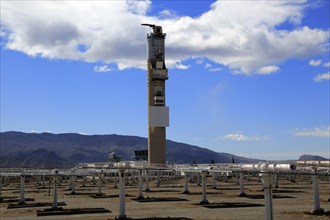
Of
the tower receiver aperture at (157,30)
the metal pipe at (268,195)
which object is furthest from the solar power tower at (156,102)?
the metal pipe at (268,195)

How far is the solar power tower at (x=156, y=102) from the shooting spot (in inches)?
4739

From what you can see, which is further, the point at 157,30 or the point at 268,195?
the point at 157,30

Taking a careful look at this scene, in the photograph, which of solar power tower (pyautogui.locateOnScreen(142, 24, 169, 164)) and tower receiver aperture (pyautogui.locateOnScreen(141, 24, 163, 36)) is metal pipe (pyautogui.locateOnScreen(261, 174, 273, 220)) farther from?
tower receiver aperture (pyautogui.locateOnScreen(141, 24, 163, 36))

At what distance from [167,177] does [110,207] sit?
6254 centimetres

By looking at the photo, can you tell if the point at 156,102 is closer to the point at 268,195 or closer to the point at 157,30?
the point at 157,30

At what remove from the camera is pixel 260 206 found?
135 feet

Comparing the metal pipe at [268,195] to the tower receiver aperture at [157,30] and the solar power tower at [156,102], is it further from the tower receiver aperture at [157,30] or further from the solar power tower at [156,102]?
the tower receiver aperture at [157,30]

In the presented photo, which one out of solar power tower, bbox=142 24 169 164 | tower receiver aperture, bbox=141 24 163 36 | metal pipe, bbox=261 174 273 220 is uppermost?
tower receiver aperture, bbox=141 24 163 36

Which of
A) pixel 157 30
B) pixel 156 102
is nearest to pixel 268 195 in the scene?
pixel 156 102

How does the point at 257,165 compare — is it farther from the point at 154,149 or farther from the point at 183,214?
the point at 154,149

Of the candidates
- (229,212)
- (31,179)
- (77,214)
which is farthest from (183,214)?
(31,179)

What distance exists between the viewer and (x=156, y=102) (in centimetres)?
12212

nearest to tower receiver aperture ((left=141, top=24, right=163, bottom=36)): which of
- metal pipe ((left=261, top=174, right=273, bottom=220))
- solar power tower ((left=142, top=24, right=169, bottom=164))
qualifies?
solar power tower ((left=142, top=24, right=169, bottom=164))

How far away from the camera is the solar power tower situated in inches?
4739
